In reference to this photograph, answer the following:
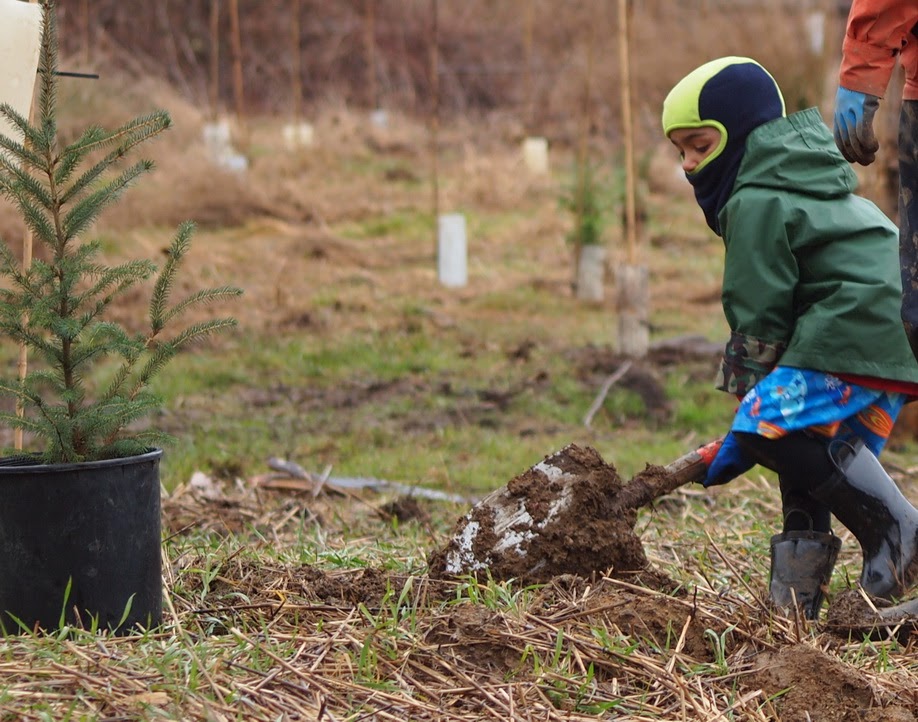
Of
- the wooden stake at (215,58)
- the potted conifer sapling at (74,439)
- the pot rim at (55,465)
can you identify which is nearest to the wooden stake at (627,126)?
the potted conifer sapling at (74,439)

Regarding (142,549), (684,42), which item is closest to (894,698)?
(142,549)

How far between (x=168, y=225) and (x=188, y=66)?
13.2 m

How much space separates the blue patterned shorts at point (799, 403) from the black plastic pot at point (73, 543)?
5.16 feet

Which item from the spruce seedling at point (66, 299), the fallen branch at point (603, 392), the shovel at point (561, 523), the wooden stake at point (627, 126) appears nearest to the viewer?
the spruce seedling at point (66, 299)

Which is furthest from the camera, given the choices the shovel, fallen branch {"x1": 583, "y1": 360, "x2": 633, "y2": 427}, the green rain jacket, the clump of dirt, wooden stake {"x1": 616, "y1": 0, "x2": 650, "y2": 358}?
wooden stake {"x1": 616, "y1": 0, "x2": 650, "y2": 358}

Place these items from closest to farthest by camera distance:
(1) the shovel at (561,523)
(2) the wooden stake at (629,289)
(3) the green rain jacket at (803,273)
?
(3) the green rain jacket at (803,273), (1) the shovel at (561,523), (2) the wooden stake at (629,289)

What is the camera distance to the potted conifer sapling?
9.09 feet

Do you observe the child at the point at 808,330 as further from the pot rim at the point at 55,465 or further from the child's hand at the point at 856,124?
the pot rim at the point at 55,465

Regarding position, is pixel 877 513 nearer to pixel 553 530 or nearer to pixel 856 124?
pixel 553 530

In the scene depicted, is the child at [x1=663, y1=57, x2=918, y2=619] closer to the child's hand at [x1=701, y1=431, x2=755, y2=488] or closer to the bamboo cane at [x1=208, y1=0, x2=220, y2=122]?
the child's hand at [x1=701, y1=431, x2=755, y2=488]

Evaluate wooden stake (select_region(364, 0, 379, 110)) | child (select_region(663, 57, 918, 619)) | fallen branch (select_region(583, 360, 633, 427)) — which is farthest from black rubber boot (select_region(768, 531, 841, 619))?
wooden stake (select_region(364, 0, 379, 110))

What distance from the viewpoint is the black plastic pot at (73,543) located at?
275cm

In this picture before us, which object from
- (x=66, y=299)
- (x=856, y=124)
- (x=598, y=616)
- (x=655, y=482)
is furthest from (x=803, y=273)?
(x=66, y=299)

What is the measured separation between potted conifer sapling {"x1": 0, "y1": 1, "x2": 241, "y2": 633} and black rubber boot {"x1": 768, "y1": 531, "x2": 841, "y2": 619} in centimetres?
163
